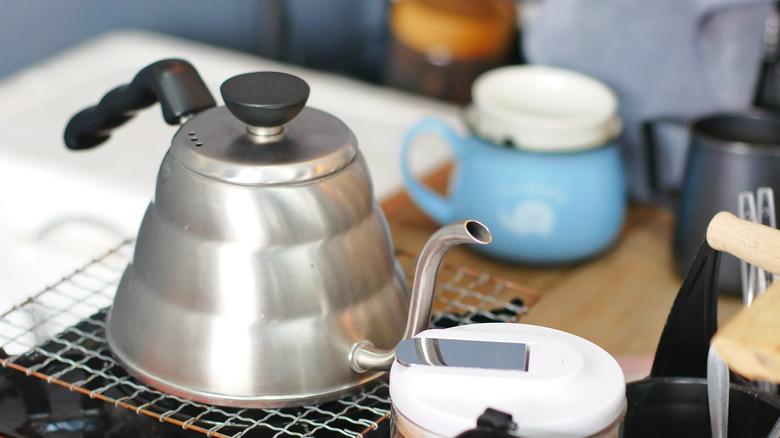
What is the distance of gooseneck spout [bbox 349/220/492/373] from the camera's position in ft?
1.84

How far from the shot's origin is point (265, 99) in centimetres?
57

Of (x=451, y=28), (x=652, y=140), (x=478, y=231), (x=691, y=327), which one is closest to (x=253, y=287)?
(x=478, y=231)

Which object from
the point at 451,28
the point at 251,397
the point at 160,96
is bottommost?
the point at 451,28

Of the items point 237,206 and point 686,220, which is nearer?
point 237,206

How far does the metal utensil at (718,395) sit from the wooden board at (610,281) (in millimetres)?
201

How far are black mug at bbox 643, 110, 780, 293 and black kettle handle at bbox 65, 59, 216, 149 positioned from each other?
15.2 inches

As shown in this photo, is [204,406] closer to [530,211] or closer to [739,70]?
[530,211]

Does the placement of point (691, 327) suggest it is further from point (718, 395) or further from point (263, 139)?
point (263, 139)

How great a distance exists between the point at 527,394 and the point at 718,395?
13 centimetres

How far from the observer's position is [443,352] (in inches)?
19.8

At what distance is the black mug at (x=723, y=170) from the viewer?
2.69 feet

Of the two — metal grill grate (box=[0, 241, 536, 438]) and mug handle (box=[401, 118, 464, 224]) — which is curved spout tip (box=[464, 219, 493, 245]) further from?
mug handle (box=[401, 118, 464, 224])

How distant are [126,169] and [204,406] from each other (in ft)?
1.58

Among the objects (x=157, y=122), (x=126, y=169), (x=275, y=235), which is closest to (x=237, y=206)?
(x=275, y=235)
